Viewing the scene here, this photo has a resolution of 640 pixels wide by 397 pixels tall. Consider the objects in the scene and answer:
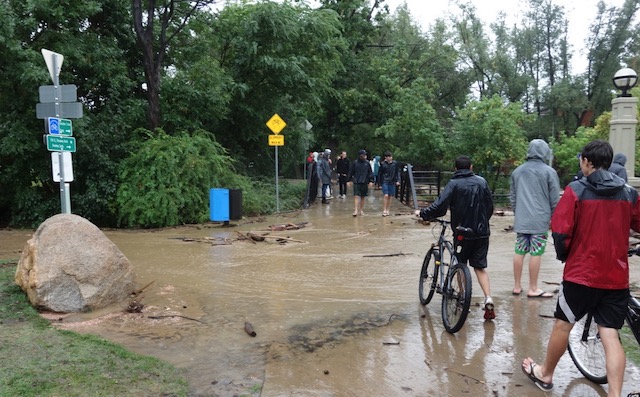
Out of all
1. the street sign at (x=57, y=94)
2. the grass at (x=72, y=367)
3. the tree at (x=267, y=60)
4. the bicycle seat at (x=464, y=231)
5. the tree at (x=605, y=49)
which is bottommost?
the grass at (x=72, y=367)

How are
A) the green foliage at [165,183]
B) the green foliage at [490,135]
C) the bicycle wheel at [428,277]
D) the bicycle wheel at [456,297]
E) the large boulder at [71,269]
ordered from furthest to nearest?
the green foliage at [490,135], the green foliage at [165,183], the bicycle wheel at [428,277], the large boulder at [71,269], the bicycle wheel at [456,297]

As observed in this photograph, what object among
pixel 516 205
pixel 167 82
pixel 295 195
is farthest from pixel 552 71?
pixel 516 205

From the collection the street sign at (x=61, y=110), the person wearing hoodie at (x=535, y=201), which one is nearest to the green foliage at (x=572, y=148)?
the person wearing hoodie at (x=535, y=201)

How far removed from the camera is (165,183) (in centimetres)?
1287

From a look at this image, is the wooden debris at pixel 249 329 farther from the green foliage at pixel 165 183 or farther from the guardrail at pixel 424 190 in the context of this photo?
the guardrail at pixel 424 190

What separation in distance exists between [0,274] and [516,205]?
662cm

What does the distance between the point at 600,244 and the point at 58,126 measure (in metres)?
8.13

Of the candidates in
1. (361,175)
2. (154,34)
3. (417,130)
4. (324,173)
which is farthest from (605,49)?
(154,34)

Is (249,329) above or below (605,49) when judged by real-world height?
below

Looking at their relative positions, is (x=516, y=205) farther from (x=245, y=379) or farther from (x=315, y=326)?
(x=245, y=379)

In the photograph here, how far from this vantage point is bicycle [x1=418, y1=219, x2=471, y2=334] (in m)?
5.03

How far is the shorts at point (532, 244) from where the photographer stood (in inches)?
242

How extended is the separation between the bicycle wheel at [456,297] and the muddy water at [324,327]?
0.17 m

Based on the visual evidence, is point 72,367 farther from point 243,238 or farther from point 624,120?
point 624,120
